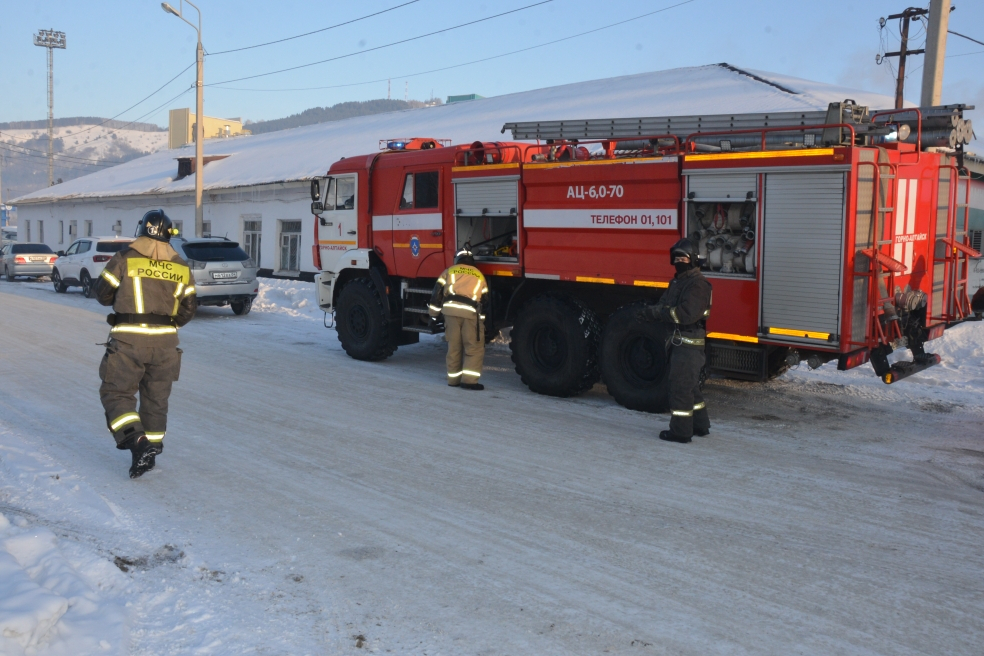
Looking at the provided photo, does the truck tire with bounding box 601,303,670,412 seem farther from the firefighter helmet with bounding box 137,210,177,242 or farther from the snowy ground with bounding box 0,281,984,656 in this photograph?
the firefighter helmet with bounding box 137,210,177,242

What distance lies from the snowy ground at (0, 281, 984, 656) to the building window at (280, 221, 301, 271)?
1937cm

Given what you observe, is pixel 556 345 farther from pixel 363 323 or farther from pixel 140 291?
pixel 140 291

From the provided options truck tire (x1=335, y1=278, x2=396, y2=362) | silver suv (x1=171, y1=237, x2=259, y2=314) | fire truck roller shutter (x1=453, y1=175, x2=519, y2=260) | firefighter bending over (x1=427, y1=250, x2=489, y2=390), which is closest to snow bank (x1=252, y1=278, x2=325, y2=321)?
silver suv (x1=171, y1=237, x2=259, y2=314)

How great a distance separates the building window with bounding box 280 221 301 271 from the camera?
2850 cm

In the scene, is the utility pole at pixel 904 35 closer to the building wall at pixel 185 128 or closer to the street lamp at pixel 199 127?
the street lamp at pixel 199 127

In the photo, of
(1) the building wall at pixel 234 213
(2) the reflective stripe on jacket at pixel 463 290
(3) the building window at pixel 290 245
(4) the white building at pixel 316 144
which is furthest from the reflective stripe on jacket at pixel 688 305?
(3) the building window at pixel 290 245

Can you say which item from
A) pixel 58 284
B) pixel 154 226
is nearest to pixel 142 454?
pixel 154 226

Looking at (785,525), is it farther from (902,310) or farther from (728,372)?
(902,310)

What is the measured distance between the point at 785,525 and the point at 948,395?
5.13 meters

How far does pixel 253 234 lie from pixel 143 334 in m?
26.0

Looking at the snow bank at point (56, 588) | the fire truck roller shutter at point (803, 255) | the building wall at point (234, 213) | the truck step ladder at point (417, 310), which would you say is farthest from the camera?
the building wall at point (234, 213)

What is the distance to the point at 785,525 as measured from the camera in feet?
17.3

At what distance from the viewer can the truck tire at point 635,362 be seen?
8.40 meters

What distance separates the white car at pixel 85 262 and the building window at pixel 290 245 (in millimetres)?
7140
